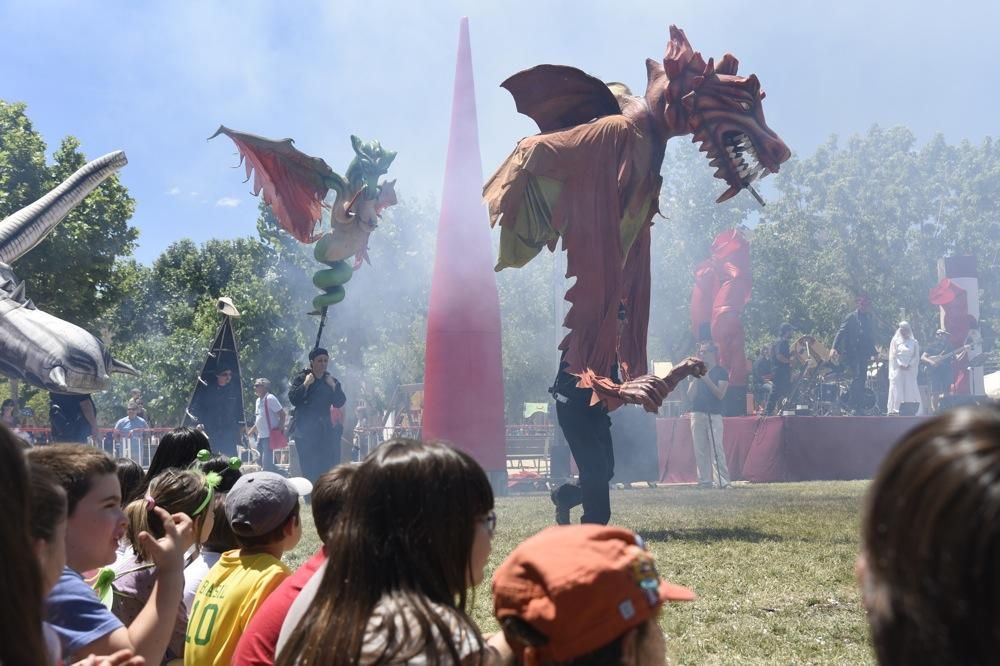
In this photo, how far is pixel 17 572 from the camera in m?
1.47

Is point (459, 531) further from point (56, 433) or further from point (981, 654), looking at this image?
point (56, 433)

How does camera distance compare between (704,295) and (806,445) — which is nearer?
(806,445)

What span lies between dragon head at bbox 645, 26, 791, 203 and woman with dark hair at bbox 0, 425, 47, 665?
5.86 m

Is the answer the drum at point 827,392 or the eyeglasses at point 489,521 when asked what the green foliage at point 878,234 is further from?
the eyeglasses at point 489,521

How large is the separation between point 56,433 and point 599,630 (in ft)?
39.4

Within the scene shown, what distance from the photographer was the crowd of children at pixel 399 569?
1.01 m

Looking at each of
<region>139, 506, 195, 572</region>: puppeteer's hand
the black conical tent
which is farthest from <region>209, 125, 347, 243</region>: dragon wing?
<region>139, 506, 195, 572</region>: puppeteer's hand

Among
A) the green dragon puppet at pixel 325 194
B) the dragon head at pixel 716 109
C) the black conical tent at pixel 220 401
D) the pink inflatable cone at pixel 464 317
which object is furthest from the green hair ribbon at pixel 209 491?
the black conical tent at pixel 220 401

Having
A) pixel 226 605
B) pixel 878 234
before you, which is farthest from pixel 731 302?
pixel 878 234

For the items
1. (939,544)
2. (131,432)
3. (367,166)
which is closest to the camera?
(939,544)

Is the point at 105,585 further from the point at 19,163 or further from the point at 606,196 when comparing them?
the point at 19,163

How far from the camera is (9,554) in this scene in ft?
4.80

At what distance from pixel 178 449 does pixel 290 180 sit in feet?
20.0

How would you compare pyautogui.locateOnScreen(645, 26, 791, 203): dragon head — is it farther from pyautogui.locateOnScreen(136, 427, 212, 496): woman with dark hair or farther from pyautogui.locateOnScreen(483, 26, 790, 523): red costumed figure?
pyautogui.locateOnScreen(136, 427, 212, 496): woman with dark hair
